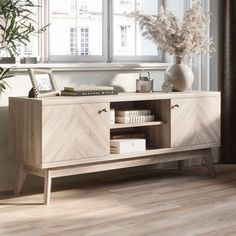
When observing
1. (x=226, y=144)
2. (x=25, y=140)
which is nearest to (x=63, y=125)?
(x=25, y=140)

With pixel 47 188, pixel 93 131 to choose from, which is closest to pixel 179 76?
pixel 93 131

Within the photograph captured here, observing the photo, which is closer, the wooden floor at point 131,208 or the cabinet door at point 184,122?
the wooden floor at point 131,208

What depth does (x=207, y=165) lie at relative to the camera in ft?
15.6

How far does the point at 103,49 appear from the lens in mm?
4980

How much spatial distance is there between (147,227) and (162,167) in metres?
1.79

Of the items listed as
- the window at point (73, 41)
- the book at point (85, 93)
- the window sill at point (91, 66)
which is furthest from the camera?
the window at point (73, 41)

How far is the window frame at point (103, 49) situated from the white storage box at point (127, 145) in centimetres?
87

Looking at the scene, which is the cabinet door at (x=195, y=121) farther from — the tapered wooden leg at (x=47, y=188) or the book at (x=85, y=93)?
the tapered wooden leg at (x=47, y=188)

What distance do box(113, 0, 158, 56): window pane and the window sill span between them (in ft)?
0.98

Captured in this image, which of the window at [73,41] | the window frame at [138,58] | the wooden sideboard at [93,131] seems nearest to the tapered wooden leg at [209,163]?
the wooden sideboard at [93,131]

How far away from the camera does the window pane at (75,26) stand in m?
4.67

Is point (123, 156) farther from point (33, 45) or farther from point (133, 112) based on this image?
point (33, 45)

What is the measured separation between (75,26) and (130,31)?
0.57 m

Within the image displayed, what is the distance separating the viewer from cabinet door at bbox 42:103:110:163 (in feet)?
12.4
